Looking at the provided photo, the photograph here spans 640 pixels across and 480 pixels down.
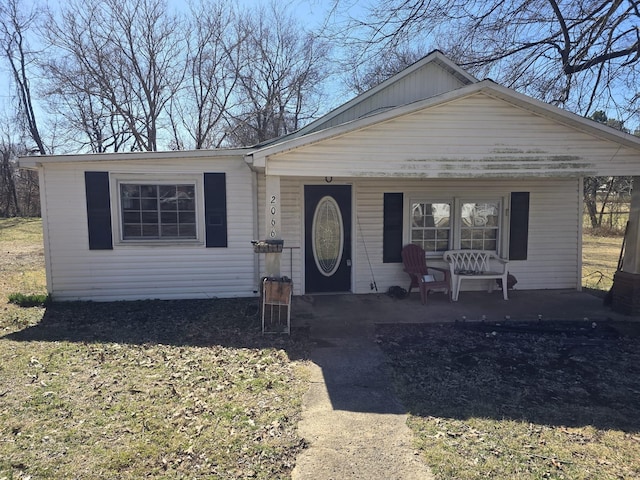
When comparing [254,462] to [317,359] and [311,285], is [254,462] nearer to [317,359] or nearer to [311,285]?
[317,359]

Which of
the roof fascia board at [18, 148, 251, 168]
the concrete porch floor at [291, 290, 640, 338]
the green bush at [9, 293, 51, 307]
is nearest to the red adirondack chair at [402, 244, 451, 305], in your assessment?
the concrete porch floor at [291, 290, 640, 338]

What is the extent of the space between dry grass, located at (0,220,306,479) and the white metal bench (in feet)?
12.2

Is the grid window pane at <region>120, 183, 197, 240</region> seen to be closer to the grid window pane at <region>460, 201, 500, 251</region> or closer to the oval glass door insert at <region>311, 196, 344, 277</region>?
the oval glass door insert at <region>311, 196, 344, 277</region>

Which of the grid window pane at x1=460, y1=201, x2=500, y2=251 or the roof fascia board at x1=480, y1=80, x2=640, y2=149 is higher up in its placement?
the roof fascia board at x1=480, y1=80, x2=640, y2=149

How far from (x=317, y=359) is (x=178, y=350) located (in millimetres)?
1773

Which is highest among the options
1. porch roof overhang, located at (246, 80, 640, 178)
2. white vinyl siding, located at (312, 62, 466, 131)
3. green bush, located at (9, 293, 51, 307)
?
white vinyl siding, located at (312, 62, 466, 131)

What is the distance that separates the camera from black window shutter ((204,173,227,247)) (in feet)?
24.3

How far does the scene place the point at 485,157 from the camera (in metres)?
5.93

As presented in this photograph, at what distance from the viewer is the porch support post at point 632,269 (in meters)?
6.48

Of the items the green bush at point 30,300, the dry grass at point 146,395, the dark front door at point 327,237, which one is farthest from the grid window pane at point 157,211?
the dark front door at point 327,237

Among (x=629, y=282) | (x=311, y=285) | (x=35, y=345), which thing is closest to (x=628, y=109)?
(x=629, y=282)

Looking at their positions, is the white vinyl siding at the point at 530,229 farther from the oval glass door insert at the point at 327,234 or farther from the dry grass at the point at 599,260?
the dry grass at the point at 599,260

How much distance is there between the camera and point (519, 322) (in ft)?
20.3

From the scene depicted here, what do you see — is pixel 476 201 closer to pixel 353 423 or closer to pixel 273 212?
pixel 273 212
